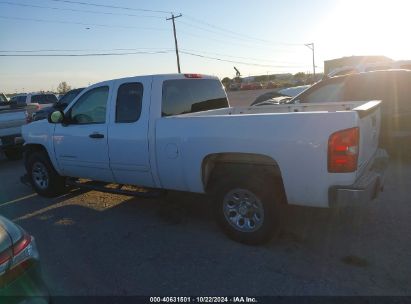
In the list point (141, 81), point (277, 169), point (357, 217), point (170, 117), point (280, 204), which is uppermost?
point (141, 81)

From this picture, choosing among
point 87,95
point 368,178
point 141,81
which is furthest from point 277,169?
point 87,95

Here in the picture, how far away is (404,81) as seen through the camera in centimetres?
706

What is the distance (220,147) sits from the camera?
4.20 meters

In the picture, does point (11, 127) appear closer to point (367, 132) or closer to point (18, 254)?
point (18, 254)

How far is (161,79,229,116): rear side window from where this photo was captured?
5.11 metres

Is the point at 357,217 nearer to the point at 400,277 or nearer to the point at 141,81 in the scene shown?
the point at 400,277

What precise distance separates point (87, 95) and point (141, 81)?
1133mm

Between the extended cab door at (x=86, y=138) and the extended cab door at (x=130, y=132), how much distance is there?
0.57 ft

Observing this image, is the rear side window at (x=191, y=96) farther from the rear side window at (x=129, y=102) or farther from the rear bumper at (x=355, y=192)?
the rear bumper at (x=355, y=192)

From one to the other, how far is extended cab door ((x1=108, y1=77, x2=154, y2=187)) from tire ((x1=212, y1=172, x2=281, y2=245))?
107 centimetres

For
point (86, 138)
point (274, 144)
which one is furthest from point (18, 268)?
point (86, 138)

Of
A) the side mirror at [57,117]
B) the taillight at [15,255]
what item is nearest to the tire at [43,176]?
the side mirror at [57,117]

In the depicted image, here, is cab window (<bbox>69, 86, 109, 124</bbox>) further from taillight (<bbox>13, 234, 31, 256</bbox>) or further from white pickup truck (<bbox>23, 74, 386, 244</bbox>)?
taillight (<bbox>13, 234, 31, 256</bbox>)

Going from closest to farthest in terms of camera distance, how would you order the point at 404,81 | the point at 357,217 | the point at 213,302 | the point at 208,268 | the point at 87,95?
the point at 213,302 → the point at 208,268 → the point at 357,217 → the point at 87,95 → the point at 404,81
